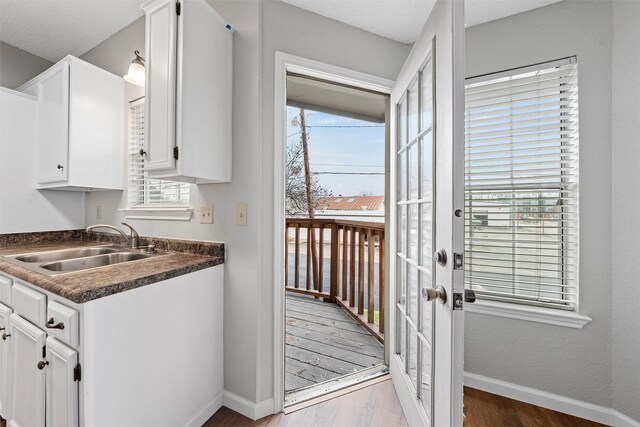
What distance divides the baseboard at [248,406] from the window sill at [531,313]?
4.58 feet

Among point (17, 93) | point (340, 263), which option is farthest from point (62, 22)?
point (340, 263)

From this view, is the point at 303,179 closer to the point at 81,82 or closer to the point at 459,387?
the point at 81,82

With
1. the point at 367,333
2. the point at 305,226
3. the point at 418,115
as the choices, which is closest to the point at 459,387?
the point at 418,115

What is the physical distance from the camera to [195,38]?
55.7 inches

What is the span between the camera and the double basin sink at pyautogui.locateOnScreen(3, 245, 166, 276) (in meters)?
1.72

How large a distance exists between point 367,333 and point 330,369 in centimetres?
71

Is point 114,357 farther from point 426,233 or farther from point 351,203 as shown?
point 351,203

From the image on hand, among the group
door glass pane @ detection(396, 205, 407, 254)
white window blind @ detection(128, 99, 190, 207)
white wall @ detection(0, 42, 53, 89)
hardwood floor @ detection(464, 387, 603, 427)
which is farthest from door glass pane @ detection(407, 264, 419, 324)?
white wall @ detection(0, 42, 53, 89)

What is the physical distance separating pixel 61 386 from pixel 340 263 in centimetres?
259

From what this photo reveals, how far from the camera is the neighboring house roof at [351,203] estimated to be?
296 cm

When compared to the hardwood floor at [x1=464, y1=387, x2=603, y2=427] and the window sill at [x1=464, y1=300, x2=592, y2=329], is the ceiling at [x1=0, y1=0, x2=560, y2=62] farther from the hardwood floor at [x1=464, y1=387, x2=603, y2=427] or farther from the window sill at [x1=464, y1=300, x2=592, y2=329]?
the hardwood floor at [x1=464, y1=387, x2=603, y2=427]

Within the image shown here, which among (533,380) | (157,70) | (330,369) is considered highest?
(157,70)

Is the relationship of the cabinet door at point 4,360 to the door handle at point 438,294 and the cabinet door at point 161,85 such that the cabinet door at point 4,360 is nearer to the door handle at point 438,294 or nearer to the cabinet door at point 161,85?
the cabinet door at point 161,85

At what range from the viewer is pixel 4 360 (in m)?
1.45
